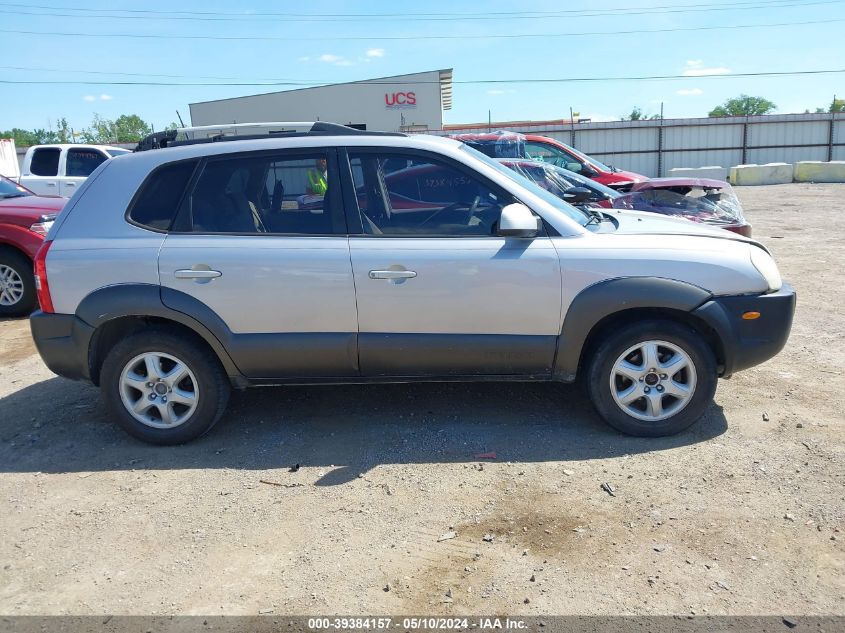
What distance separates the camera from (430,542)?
333 cm

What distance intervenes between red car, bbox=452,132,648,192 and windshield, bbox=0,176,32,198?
715cm

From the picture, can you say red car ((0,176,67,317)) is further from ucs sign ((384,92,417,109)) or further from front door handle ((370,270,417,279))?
ucs sign ((384,92,417,109))

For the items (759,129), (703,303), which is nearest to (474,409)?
(703,303)

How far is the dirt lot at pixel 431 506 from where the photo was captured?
2977mm

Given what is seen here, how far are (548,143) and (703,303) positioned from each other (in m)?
10.0

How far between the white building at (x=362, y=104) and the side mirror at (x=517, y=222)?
85.7 feet

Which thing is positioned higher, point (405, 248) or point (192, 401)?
point (405, 248)

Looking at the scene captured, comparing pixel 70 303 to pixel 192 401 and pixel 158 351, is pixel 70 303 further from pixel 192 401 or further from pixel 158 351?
pixel 192 401

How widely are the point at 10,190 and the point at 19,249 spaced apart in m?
1.84

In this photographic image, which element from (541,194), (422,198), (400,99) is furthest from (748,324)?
(400,99)

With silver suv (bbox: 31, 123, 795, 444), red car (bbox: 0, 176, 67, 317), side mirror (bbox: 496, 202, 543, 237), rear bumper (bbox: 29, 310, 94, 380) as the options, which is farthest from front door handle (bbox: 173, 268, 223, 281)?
red car (bbox: 0, 176, 67, 317)

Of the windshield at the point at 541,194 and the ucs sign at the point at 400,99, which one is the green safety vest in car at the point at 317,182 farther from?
the ucs sign at the point at 400,99

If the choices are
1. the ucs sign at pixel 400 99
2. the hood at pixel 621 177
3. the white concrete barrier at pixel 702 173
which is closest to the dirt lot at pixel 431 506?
the hood at pixel 621 177

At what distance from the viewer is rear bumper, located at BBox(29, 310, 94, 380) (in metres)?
4.30
